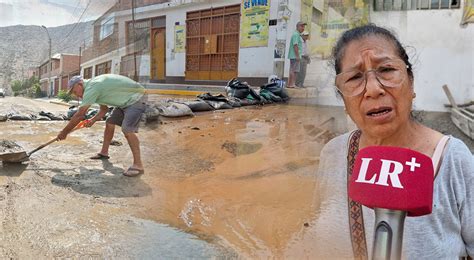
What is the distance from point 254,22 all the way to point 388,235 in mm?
4372

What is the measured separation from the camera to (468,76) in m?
3.65

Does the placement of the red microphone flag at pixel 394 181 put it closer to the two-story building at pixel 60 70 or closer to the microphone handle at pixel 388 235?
the microphone handle at pixel 388 235

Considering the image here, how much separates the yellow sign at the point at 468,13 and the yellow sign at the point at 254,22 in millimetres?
1875

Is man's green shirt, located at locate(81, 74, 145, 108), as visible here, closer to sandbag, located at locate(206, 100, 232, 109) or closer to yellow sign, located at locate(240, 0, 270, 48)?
sandbag, located at locate(206, 100, 232, 109)

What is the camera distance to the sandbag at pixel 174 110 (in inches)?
154

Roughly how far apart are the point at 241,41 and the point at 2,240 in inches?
130

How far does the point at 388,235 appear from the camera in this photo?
371mm

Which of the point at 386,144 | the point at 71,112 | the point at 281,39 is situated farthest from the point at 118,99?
the point at 71,112

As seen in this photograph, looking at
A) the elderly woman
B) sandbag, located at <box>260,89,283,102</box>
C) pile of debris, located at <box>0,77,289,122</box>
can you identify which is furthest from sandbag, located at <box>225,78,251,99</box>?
the elderly woman

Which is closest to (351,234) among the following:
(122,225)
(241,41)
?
(122,225)

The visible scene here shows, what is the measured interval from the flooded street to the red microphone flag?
66 cm

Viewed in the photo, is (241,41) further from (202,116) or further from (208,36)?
(202,116)

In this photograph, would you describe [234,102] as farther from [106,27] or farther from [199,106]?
[106,27]

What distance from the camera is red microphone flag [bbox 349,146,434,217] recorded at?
15.3 inches
